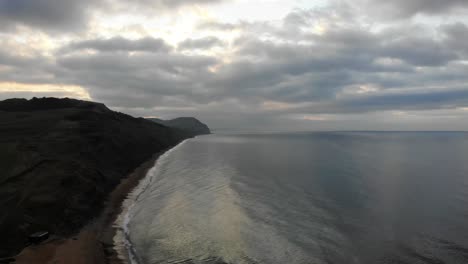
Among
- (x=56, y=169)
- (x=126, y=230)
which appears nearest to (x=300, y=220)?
(x=126, y=230)

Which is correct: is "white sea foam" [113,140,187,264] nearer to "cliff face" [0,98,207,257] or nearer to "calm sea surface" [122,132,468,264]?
"calm sea surface" [122,132,468,264]

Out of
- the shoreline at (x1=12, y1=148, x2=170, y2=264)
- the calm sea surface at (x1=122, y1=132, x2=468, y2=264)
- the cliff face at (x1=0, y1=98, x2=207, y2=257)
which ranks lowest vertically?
the shoreline at (x1=12, y1=148, x2=170, y2=264)

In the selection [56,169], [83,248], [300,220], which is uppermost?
[56,169]

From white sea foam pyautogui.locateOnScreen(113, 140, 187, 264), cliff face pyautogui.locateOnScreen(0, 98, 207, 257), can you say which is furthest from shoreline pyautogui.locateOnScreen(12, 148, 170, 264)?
cliff face pyautogui.locateOnScreen(0, 98, 207, 257)

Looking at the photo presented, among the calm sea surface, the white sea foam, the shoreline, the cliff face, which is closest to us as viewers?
the shoreline

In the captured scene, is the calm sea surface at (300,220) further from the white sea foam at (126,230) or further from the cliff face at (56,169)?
the cliff face at (56,169)

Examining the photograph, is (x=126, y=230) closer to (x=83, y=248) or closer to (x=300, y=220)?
(x=83, y=248)

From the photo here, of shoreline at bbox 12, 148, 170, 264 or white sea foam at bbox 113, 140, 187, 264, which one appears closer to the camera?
shoreline at bbox 12, 148, 170, 264

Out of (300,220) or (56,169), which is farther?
(56,169)

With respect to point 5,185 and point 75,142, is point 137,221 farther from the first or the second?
point 75,142
